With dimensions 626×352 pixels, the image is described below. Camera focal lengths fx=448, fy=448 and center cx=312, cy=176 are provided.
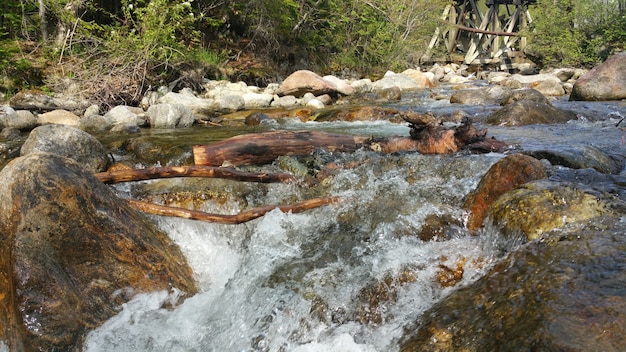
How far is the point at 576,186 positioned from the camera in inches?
113

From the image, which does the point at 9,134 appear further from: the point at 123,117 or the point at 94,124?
the point at 123,117

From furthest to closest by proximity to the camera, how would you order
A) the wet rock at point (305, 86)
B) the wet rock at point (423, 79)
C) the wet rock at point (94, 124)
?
the wet rock at point (423, 79) → the wet rock at point (305, 86) → the wet rock at point (94, 124)

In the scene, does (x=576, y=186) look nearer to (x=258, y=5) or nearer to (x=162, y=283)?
(x=162, y=283)

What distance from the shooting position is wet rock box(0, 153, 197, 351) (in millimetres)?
2203

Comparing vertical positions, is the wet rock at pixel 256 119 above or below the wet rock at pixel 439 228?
below

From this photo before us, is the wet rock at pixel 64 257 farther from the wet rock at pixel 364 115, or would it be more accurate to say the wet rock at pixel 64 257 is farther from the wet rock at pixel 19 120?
the wet rock at pixel 19 120

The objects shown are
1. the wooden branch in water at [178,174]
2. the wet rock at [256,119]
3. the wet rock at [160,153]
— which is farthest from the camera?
the wet rock at [256,119]

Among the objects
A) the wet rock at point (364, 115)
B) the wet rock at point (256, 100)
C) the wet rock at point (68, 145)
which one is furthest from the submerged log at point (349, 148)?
the wet rock at point (256, 100)

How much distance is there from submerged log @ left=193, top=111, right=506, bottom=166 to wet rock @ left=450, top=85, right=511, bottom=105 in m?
5.57

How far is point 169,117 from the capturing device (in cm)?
831

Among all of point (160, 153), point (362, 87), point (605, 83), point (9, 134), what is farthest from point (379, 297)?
point (362, 87)

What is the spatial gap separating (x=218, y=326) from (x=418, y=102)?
9.57 metres

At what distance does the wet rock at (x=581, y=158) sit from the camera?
419 centimetres

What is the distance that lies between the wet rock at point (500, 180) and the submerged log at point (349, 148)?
153 centimetres
